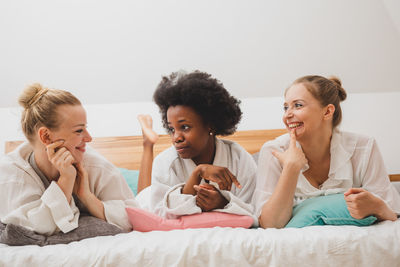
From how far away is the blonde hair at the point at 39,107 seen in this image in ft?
3.94

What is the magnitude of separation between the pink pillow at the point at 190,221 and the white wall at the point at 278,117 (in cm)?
122

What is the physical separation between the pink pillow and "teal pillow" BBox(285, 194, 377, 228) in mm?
166

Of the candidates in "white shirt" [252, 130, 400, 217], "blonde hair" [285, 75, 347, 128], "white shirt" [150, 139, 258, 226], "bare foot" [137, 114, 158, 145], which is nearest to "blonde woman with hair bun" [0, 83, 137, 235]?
"white shirt" [150, 139, 258, 226]

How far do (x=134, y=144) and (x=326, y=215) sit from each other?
4.87 feet

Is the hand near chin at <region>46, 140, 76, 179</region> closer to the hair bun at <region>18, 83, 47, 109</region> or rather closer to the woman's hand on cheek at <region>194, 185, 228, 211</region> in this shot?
the hair bun at <region>18, 83, 47, 109</region>

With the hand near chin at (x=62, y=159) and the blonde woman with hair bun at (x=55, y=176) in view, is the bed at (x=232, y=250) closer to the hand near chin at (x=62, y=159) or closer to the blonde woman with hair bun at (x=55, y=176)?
the blonde woman with hair bun at (x=55, y=176)

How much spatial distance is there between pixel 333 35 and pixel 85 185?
170 centimetres

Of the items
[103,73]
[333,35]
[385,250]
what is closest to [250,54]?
[333,35]

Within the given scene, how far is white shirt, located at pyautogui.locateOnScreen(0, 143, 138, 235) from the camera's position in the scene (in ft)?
3.64

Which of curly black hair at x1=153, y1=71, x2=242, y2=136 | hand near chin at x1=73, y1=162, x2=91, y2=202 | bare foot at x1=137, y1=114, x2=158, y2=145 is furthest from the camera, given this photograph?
bare foot at x1=137, y1=114, x2=158, y2=145

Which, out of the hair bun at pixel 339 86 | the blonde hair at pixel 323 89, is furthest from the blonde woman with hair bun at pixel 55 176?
the hair bun at pixel 339 86

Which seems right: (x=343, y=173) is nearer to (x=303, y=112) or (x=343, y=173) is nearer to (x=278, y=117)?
(x=303, y=112)

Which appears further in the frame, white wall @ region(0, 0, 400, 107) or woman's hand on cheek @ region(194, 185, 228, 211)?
white wall @ region(0, 0, 400, 107)

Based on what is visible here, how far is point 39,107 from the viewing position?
1.20 m
